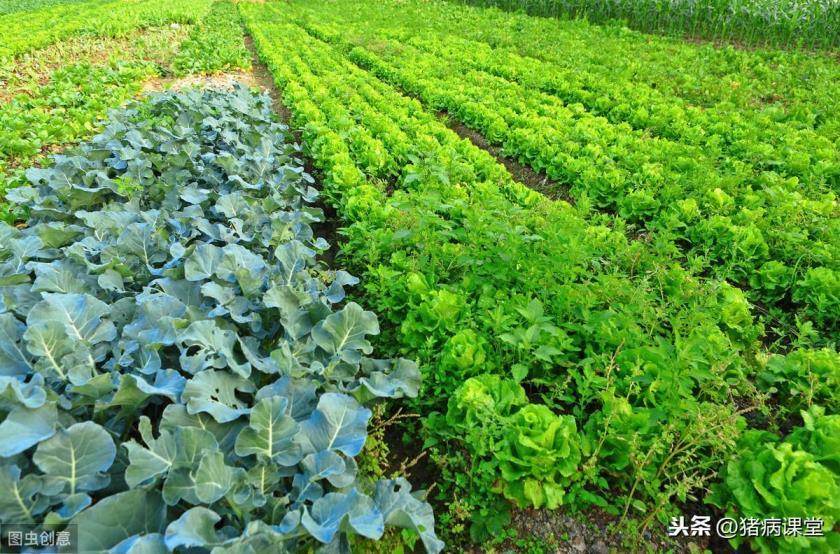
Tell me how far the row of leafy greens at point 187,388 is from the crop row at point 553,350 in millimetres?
380

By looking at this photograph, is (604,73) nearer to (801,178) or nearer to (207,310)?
(801,178)

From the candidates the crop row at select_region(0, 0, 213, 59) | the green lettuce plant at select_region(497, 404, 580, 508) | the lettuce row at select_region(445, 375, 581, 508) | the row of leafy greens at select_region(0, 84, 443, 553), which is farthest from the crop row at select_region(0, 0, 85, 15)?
the green lettuce plant at select_region(497, 404, 580, 508)

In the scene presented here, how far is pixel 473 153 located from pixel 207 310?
4.03m

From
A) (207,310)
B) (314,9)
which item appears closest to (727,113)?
(207,310)

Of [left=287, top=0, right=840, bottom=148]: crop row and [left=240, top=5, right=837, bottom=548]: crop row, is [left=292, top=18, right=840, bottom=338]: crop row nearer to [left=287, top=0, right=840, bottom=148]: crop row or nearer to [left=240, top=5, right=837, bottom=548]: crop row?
[left=240, top=5, right=837, bottom=548]: crop row

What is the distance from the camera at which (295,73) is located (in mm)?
11031

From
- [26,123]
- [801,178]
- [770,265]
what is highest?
[26,123]

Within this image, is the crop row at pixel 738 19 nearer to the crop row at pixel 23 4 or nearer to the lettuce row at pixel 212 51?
the lettuce row at pixel 212 51

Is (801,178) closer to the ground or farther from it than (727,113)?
closer to the ground

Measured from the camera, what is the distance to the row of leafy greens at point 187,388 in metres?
1.81

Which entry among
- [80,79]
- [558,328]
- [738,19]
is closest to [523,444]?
[558,328]

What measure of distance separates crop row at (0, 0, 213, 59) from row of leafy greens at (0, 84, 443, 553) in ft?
31.6

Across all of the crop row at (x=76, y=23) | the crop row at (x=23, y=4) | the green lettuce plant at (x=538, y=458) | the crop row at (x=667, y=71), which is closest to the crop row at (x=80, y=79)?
the crop row at (x=76, y=23)

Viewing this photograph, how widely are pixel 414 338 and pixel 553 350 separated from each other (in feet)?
2.93
